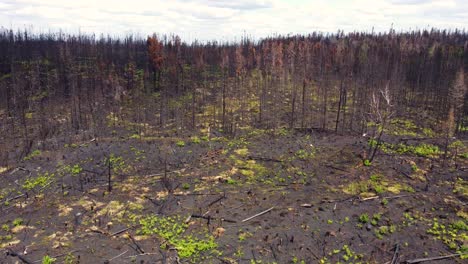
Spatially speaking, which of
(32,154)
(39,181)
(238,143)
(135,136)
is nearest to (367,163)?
(238,143)

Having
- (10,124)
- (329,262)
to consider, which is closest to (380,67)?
(329,262)

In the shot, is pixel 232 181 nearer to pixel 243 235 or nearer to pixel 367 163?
pixel 243 235

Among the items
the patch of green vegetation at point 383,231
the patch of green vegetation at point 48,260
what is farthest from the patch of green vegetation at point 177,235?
the patch of green vegetation at point 383,231

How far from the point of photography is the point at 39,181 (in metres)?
10.8

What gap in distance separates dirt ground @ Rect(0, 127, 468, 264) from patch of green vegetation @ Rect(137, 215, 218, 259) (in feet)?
0.10

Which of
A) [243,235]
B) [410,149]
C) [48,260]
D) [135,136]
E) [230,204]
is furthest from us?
[135,136]

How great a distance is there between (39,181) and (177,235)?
5805 mm

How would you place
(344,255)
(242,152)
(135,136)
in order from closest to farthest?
(344,255)
(242,152)
(135,136)

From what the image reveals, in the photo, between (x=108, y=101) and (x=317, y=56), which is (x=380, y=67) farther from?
(x=108, y=101)

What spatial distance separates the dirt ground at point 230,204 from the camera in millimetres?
7441

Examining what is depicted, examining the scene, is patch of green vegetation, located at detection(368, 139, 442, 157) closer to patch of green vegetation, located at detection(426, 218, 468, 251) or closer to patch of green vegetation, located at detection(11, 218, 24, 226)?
patch of green vegetation, located at detection(426, 218, 468, 251)

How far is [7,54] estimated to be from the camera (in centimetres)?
3259

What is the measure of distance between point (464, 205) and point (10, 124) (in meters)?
20.7

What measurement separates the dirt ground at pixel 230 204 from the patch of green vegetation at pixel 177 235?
0.10ft
